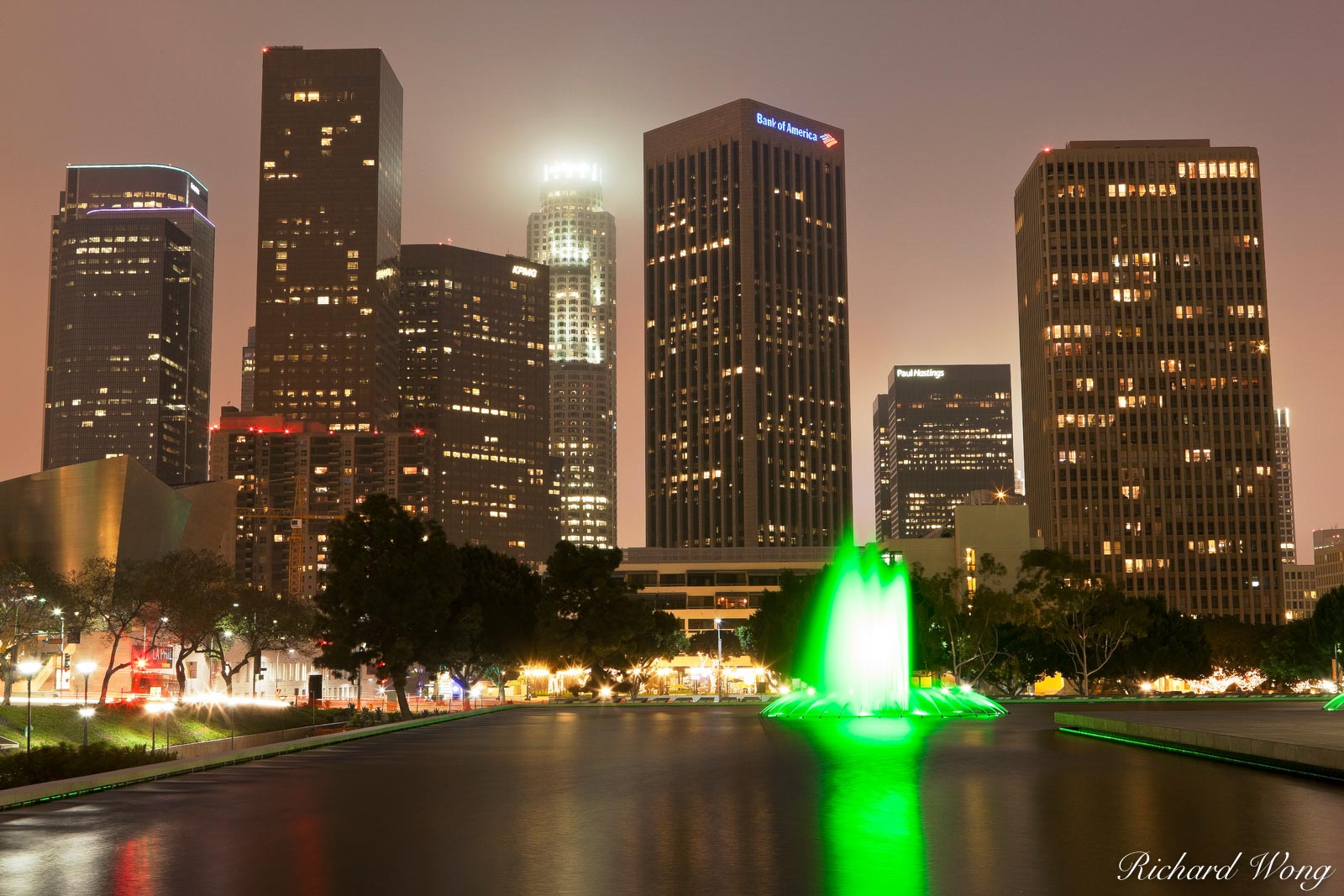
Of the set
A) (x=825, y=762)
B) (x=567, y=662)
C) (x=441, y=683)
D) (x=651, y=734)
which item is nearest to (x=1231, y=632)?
(x=567, y=662)

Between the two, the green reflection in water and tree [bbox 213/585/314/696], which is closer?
the green reflection in water

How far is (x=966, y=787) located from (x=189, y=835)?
15.7 meters

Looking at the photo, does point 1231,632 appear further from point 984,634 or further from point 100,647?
point 100,647

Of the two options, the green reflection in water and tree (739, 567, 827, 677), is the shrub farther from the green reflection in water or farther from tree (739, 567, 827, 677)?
tree (739, 567, 827, 677)

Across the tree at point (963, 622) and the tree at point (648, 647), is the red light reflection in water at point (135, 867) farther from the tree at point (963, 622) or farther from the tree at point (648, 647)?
the tree at point (648, 647)

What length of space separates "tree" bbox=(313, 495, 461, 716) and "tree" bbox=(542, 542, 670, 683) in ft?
58.5

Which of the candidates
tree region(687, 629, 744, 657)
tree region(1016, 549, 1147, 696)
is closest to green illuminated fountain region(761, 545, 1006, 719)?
tree region(1016, 549, 1147, 696)

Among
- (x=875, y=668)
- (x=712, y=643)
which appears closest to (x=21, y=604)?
(x=875, y=668)

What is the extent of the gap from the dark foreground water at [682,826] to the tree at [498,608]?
49397 mm

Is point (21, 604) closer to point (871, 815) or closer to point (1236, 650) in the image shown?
point (871, 815)

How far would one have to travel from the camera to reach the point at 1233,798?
2477 centimetres

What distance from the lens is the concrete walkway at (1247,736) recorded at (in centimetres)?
2891

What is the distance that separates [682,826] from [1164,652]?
93997 mm

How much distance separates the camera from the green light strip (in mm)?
28452
